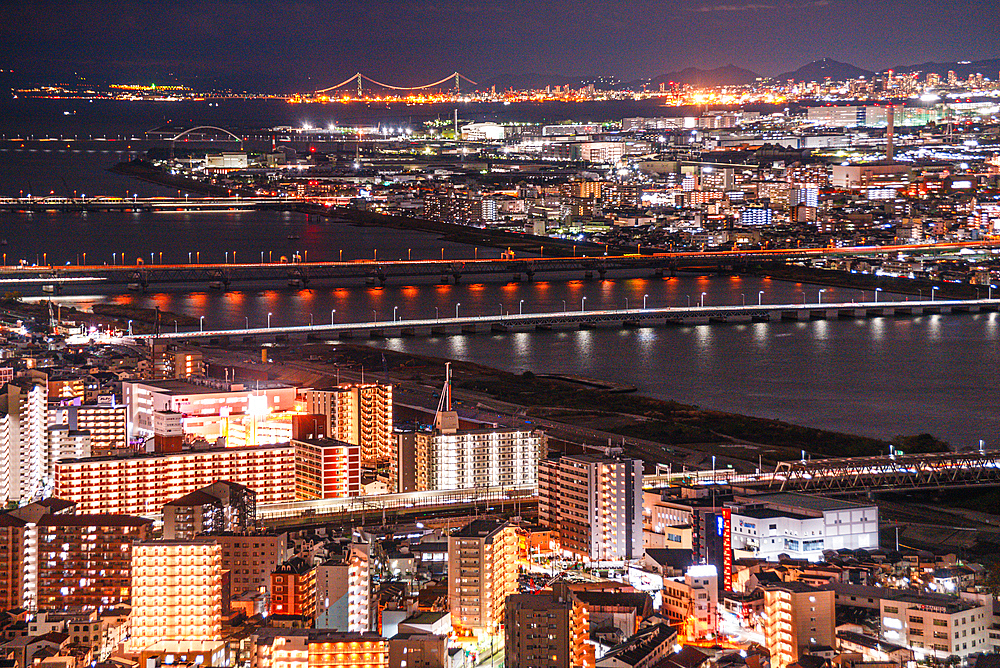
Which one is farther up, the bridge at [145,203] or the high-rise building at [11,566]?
the bridge at [145,203]

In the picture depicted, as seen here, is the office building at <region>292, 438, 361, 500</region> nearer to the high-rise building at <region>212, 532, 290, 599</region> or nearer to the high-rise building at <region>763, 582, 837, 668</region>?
the high-rise building at <region>212, 532, 290, 599</region>

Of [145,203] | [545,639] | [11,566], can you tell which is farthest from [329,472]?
[145,203]

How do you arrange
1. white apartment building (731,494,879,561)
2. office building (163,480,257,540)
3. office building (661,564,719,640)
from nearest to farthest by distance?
1. office building (661,564,719,640)
2. white apartment building (731,494,879,561)
3. office building (163,480,257,540)

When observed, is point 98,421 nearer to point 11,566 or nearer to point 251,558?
point 11,566

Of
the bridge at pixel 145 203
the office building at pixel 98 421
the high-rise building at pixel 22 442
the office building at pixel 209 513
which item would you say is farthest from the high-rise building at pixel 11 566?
the bridge at pixel 145 203

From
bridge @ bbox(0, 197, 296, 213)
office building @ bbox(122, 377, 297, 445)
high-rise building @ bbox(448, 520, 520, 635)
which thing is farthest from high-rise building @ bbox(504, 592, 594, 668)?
bridge @ bbox(0, 197, 296, 213)

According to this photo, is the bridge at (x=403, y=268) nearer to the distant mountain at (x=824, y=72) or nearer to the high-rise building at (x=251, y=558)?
the high-rise building at (x=251, y=558)

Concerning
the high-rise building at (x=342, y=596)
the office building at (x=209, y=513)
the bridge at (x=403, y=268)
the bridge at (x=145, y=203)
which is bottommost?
the high-rise building at (x=342, y=596)
